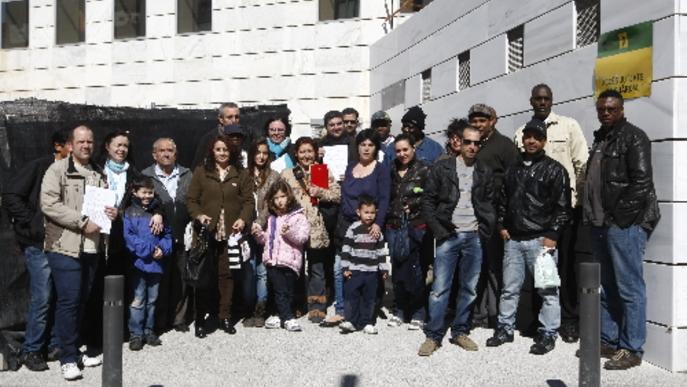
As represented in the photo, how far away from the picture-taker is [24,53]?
2042 centimetres

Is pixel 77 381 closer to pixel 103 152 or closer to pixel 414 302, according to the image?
pixel 103 152

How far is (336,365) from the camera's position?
20.9ft

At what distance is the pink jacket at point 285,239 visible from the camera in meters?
7.61

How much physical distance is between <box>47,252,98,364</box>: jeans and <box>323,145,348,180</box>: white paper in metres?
3.06

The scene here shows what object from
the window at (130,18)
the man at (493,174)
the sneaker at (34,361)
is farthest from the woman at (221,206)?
the window at (130,18)

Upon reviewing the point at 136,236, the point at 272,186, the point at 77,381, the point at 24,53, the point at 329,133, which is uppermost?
the point at 24,53

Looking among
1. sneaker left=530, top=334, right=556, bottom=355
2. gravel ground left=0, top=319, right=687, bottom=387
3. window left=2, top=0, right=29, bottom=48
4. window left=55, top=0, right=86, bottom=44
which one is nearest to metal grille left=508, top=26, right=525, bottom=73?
gravel ground left=0, top=319, right=687, bottom=387

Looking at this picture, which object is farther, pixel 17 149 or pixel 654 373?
pixel 17 149

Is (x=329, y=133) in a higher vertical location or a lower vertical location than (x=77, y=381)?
higher

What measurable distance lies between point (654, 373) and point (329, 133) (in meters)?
4.28

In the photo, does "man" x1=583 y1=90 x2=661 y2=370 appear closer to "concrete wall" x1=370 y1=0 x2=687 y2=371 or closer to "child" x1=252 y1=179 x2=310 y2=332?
"concrete wall" x1=370 y1=0 x2=687 y2=371

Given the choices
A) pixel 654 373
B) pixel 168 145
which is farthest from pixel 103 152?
pixel 654 373

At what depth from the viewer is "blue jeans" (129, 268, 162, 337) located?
22.8 ft

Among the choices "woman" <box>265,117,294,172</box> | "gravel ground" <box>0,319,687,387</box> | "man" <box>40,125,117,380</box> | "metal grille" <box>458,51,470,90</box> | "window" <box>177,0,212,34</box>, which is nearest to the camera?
"man" <box>40,125,117,380</box>
